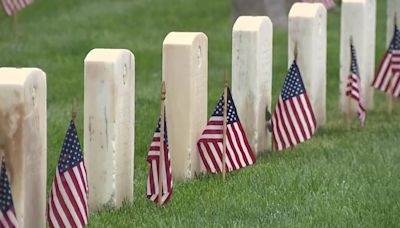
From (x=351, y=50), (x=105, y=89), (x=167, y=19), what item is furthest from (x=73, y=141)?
(x=167, y=19)

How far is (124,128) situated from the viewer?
993 cm

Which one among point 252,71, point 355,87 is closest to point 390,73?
point 355,87

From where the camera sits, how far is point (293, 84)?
1203 cm

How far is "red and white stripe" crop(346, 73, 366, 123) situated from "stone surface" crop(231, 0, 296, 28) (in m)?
7.74

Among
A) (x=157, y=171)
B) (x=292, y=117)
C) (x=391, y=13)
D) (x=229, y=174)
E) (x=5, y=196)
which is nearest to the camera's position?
(x=5, y=196)

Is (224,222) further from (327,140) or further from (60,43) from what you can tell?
(60,43)

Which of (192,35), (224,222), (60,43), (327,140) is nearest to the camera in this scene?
(224,222)

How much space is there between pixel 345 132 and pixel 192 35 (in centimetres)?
334

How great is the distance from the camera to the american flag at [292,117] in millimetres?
12070

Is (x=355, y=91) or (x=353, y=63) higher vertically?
(x=353, y=63)

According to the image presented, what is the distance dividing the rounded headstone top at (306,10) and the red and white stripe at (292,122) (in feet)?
3.77

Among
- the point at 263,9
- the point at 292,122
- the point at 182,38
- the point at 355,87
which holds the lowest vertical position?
the point at 292,122

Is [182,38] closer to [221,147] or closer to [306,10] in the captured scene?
[221,147]

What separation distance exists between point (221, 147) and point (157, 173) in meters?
1.22
